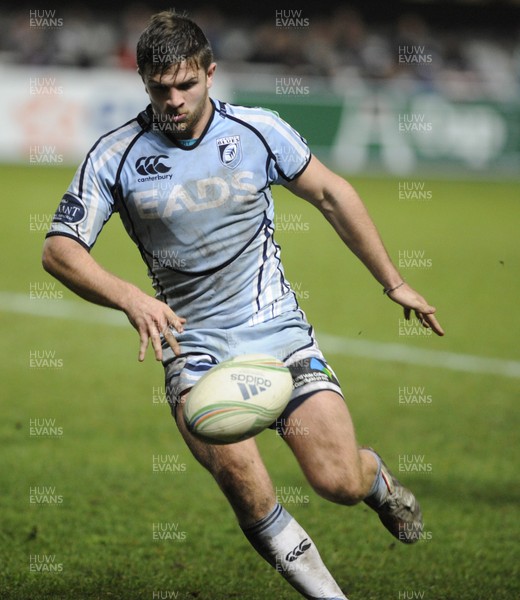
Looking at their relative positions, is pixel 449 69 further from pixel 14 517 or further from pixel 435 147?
pixel 14 517

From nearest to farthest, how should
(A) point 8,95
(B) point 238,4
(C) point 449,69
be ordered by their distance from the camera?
1. (A) point 8,95
2. (C) point 449,69
3. (B) point 238,4

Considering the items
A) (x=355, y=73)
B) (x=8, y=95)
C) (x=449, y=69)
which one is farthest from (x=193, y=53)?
(x=449, y=69)

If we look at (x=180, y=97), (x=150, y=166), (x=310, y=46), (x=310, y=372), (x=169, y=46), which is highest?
(x=169, y=46)

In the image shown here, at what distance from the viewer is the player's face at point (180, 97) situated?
459 cm

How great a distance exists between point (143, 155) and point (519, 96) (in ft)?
67.2

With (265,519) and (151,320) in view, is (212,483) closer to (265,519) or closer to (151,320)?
(265,519)

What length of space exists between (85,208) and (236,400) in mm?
1118

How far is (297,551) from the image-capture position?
15.1 ft

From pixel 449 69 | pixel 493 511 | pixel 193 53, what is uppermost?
pixel 193 53

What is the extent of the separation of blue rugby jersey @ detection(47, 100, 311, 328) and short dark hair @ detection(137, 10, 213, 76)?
0.35 meters

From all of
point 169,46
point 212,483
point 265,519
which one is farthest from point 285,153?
point 212,483

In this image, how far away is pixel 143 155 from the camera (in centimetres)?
480

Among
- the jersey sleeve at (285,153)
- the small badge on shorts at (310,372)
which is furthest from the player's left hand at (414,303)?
the jersey sleeve at (285,153)

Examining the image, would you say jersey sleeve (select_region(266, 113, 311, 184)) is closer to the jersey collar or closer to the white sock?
the jersey collar
